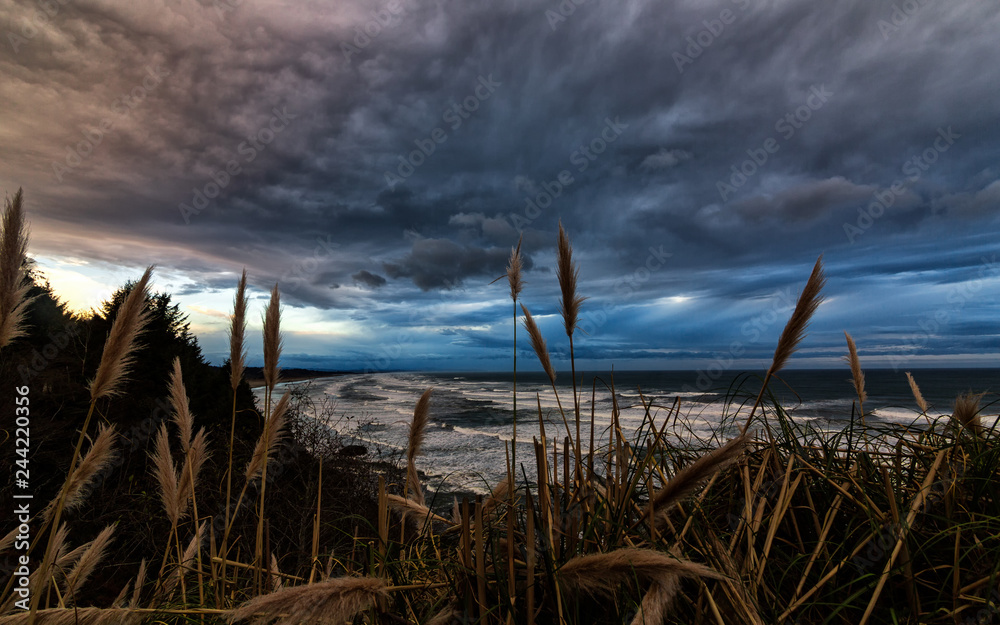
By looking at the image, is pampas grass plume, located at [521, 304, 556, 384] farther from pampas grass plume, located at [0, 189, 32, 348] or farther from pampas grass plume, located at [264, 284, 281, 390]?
pampas grass plume, located at [0, 189, 32, 348]

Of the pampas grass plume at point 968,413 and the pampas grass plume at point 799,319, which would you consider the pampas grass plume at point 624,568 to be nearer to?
the pampas grass plume at point 799,319

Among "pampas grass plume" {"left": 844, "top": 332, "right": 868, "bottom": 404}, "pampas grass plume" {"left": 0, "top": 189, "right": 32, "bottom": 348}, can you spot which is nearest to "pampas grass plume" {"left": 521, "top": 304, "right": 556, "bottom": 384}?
"pampas grass plume" {"left": 0, "top": 189, "right": 32, "bottom": 348}

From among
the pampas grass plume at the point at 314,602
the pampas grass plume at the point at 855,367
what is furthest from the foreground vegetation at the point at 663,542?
the pampas grass plume at the point at 855,367

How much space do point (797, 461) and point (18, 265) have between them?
9.07 feet

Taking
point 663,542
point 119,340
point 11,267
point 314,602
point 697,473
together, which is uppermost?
point 11,267

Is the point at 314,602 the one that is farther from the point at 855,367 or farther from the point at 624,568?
the point at 855,367

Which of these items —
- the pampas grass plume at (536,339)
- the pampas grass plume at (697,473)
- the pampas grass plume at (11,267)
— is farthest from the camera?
the pampas grass plume at (536,339)

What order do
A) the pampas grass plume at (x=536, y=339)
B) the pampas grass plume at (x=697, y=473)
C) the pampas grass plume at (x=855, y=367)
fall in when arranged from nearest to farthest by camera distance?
1. the pampas grass plume at (x=697, y=473)
2. the pampas grass plume at (x=536, y=339)
3. the pampas grass plume at (x=855, y=367)

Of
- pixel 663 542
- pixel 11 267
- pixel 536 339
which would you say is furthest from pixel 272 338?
pixel 663 542

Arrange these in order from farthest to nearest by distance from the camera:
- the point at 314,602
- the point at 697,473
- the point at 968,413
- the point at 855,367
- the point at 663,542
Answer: the point at 855,367
the point at 968,413
the point at 663,542
the point at 697,473
the point at 314,602

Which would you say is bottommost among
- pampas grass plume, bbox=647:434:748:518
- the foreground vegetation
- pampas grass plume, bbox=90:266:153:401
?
the foreground vegetation

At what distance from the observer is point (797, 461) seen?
177 centimetres

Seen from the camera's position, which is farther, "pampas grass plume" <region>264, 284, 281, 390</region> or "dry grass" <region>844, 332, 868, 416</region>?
"dry grass" <region>844, 332, 868, 416</region>

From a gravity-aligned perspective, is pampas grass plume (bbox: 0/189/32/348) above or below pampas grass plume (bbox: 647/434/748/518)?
above
